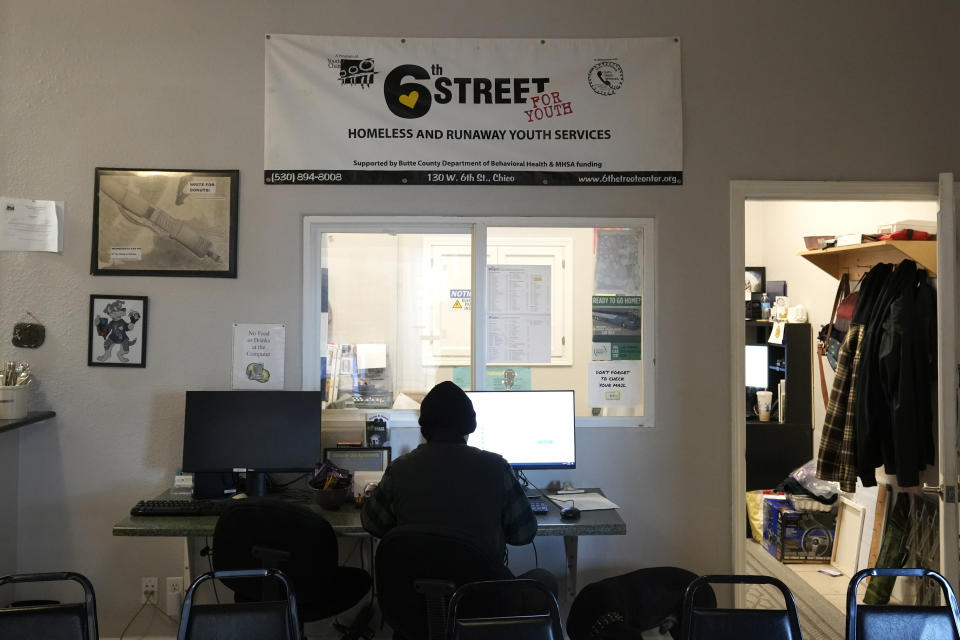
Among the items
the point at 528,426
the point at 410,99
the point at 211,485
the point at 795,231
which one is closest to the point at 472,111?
the point at 410,99

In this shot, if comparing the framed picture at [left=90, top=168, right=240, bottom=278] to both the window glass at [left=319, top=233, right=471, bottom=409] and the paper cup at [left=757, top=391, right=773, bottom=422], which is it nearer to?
the window glass at [left=319, top=233, right=471, bottom=409]

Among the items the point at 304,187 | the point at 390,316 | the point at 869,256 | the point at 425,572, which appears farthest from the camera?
the point at 869,256

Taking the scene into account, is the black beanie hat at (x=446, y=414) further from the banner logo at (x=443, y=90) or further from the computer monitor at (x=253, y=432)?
the banner logo at (x=443, y=90)

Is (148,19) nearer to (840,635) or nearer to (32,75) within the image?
(32,75)

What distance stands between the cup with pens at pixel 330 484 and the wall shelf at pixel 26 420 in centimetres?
116

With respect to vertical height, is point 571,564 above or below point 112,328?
below

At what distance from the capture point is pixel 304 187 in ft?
10.4

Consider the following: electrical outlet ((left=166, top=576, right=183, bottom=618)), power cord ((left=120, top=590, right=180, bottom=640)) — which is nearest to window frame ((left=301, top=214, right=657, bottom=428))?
electrical outlet ((left=166, top=576, right=183, bottom=618))

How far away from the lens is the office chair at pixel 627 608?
8.38ft

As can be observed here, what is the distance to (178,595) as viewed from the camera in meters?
3.10

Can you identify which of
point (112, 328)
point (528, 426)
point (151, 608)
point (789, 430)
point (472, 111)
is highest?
point (472, 111)

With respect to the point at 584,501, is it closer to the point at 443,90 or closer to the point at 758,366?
the point at 443,90

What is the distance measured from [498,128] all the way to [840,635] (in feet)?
9.34

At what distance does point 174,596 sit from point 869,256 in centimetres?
407
